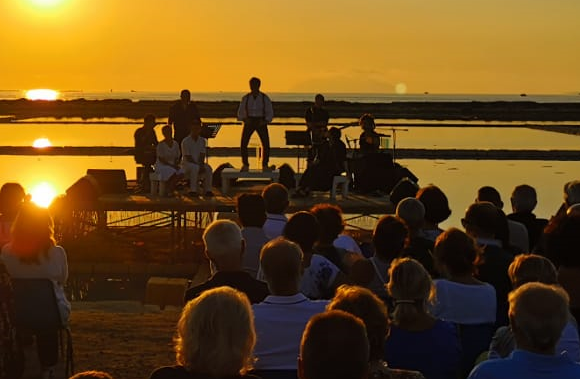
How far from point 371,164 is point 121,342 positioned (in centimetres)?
628

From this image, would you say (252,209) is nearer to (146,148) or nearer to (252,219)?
(252,219)

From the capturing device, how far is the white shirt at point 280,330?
374cm

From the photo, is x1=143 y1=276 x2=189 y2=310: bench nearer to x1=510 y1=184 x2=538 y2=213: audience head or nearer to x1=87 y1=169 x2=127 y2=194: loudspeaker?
x1=87 y1=169 x2=127 y2=194: loudspeaker

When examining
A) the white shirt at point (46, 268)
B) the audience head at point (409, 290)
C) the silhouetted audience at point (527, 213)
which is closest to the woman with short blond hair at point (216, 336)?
the audience head at point (409, 290)

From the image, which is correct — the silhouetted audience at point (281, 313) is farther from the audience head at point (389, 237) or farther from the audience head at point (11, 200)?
the audience head at point (11, 200)

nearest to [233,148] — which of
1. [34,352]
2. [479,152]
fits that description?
[479,152]

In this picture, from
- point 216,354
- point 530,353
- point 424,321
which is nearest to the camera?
point 216,354

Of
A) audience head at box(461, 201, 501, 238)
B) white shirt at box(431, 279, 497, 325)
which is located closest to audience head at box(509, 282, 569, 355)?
white shirt at box(431, 279, 497, 325)

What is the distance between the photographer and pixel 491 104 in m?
67.5

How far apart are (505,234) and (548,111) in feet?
199

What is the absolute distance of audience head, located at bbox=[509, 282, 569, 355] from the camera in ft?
9.78

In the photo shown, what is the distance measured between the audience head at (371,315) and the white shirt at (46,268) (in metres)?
2.80

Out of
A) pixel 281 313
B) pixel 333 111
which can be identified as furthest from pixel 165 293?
pixel 333 111

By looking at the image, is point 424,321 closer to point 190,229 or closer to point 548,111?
point 190,229
